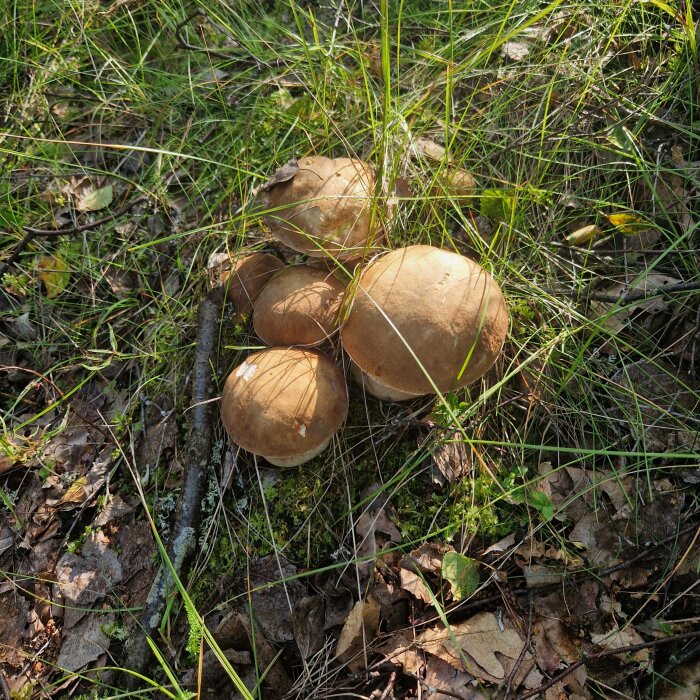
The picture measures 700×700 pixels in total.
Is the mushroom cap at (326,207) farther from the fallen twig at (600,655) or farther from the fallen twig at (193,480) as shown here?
the fallen twig at (600,655)

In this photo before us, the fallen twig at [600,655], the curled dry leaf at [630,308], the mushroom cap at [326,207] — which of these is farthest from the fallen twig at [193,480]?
the curled dry leaf at [630,308]

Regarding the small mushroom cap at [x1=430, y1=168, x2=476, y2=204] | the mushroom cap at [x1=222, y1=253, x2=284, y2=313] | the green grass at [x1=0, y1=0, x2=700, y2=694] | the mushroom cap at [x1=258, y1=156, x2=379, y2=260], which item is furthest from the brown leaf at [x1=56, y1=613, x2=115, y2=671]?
the small mushroom cap at [x1=430, y1=168, x2=476, y2=204]

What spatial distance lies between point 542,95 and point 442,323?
1.91 m

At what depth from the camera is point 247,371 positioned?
8.20 ft

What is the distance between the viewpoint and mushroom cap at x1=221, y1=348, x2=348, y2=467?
2.36 metres

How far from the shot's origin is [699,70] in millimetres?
2861

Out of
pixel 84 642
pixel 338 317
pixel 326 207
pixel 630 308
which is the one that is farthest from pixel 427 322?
pixel 84 642

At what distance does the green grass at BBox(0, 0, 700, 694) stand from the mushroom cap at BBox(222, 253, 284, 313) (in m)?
0.20

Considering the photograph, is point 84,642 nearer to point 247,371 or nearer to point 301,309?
point 247,371

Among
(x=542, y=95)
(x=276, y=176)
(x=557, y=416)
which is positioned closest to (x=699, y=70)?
(x=542, y=95)

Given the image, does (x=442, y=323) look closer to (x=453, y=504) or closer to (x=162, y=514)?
(x=453, y=504)

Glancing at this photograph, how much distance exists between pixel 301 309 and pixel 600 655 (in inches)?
79.2

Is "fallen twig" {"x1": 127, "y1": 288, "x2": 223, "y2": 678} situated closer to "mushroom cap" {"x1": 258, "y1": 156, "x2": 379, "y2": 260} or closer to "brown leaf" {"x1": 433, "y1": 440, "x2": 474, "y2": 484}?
"mushroom cap" {"x1": 258, "y1": 156, "x2": 379, "y2": 260}

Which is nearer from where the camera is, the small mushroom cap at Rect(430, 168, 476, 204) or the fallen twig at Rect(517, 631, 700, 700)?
the fallen twig at Rect(517, 631, 700, 700)
